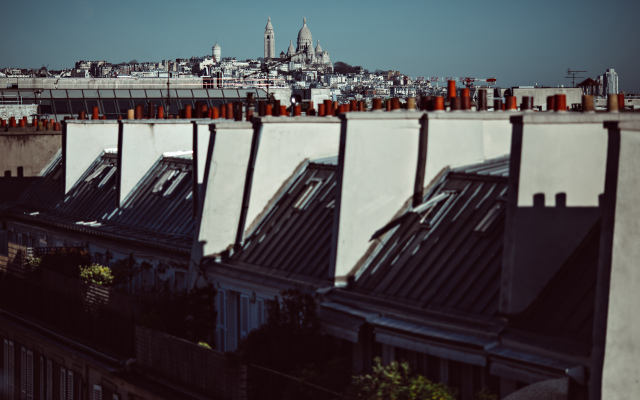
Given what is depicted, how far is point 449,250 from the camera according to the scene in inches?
858

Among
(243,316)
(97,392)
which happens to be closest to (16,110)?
(97,392)

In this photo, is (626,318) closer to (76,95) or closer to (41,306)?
(41,306)

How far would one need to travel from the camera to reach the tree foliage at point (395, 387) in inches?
734

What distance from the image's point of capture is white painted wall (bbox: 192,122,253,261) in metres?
27.7

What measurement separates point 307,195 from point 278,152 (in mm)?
1509

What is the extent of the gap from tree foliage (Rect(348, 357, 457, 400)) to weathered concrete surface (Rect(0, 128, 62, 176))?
29.6 m

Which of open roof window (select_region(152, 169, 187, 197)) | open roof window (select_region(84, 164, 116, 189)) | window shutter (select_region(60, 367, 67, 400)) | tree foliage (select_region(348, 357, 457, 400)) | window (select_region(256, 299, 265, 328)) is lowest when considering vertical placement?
window shutter (select_region(60, 367, 67, 400))

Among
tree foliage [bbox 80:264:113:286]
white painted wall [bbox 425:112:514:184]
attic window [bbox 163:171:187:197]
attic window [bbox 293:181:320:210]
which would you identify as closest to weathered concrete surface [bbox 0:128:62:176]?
attic window [bbox 163:171:187:197]

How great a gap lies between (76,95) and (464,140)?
7450 centimetres

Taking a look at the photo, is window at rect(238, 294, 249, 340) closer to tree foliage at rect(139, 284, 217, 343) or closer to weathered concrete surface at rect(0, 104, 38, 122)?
tree foliage at rect(139, 284, 217, 343)

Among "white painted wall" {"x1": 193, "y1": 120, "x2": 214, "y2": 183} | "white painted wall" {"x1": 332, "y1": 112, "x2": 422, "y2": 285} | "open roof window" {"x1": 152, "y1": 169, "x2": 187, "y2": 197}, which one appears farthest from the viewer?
"open roof window" {"x1": 152, "y1": 169, "x2": 187, "y2": 197}

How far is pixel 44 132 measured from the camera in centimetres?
4694

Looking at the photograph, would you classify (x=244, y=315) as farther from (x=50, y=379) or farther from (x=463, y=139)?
(x=50, y=379)

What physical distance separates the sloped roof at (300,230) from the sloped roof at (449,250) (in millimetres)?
1828
